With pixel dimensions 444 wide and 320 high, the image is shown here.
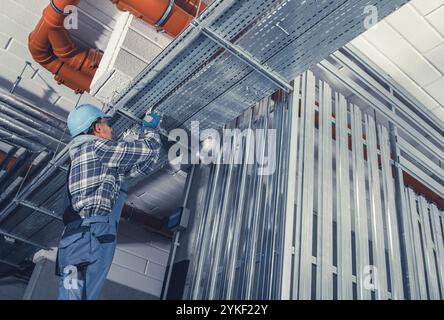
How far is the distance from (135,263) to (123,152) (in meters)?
4.12

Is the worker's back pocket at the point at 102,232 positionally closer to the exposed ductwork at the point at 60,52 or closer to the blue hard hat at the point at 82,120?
the blue hard hat at the point at 82,120

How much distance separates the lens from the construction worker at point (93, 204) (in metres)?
2.22

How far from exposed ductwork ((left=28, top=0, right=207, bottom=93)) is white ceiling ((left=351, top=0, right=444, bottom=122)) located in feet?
5.61

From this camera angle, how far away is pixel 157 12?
10.7 ft

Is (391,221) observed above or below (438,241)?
below

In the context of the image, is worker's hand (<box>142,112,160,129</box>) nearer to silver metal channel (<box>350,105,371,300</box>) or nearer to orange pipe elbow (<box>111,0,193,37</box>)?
orange pipe elbow (<box>111,0,193,37</box>)

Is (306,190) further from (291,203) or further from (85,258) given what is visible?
(85,258)

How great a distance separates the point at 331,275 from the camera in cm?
253

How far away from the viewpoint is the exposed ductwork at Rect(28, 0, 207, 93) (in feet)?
10.7

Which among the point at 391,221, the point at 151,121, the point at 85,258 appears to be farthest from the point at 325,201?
the point at 85,258

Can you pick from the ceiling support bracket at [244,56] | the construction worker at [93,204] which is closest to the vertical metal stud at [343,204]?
the ceiling support bracket at [244,56]

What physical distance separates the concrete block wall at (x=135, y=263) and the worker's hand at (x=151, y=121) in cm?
324
